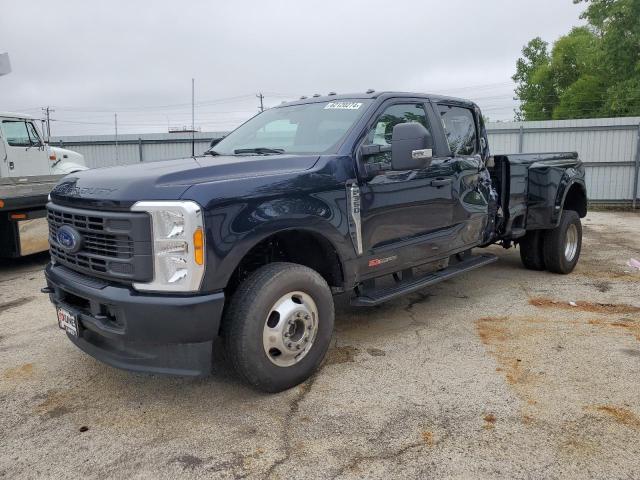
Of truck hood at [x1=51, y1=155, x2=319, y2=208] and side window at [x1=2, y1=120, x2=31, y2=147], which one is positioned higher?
side window at [x1=2, y1=120, x2=31, y2=147]

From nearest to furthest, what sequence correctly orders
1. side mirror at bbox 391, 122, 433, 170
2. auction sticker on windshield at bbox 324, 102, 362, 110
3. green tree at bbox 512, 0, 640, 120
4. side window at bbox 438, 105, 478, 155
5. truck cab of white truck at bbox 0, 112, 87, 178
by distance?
side mirror at bbox 391, 122, 433, 170 < auction sticker on windshield at bbox 324, 102, 362, 110 < side window at bbox 438, 105, 478, 155 < truck cab of white truck at bbox 0, 112, 87, 178 < green tree at bbox 512, 0, 640, 120

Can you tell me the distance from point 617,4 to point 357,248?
24325 millimetres

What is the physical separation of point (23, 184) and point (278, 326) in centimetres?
642

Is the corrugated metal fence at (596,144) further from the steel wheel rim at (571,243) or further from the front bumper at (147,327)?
the front bumper at (147,327)

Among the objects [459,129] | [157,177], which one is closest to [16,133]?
[459,129]

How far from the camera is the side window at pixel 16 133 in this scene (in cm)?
1073

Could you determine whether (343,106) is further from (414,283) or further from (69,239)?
(69,239)

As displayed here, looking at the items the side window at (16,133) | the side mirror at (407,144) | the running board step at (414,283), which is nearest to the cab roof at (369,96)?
the side mirror at (407,144)

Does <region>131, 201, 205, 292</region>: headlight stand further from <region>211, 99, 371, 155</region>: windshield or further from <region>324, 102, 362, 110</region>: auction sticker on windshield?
<region>324, 102, 362, 110</region>: auction sticker on windshield

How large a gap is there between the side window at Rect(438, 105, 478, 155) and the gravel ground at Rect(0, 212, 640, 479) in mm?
1628

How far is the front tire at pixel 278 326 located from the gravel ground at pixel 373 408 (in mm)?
192

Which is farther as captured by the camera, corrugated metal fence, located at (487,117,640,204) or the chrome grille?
corrugated metal fence, located at (487,117,640,204)

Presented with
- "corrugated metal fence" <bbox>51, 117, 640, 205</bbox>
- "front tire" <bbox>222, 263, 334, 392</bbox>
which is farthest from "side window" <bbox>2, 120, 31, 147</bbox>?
"corrugated metal fence" <bbox>51, 117, 640, 205</bbox>

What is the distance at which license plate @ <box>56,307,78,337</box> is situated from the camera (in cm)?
327
